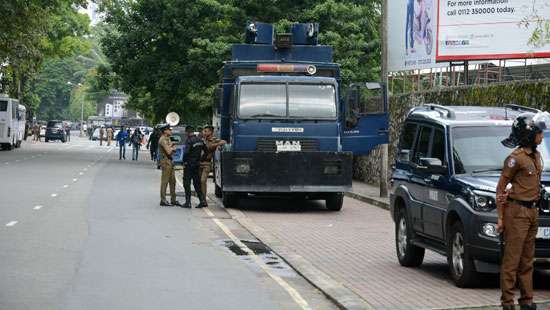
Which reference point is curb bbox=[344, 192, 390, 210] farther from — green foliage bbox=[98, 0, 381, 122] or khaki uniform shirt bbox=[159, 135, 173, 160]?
green foliage bbox=[98, 0, 381, 122]

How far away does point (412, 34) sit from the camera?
101 ft

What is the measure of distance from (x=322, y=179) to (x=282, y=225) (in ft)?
9.26

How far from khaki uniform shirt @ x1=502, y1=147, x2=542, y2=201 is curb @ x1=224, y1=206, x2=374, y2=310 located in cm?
176

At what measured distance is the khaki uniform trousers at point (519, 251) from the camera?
9117mm

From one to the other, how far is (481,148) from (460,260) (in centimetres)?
→ 140

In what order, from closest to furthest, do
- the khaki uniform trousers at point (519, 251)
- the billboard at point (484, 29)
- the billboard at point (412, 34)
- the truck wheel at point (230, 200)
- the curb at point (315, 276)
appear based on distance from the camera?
the khaki uniform trousers at point (519, 251) → the curb at point (315, 276) → the truck wheel at point (230, 200) → the billboard at point (484, 29) → the billboard at point (412, 34)

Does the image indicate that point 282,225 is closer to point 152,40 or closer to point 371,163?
point 371,163

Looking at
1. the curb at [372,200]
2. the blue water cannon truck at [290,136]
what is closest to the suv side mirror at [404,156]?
the blue water cannon truck at [290,136]

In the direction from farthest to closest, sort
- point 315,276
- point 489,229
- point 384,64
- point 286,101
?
1. point 384,64
2. point 286,101
3. point 315,276
4. point 489,229

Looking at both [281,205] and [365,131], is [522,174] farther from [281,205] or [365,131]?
[281,205]

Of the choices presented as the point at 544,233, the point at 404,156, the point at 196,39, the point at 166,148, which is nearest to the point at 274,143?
the point at 166,148

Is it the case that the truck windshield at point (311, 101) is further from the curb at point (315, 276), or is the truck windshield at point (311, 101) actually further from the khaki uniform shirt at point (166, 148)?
the curb at point (315, 276)

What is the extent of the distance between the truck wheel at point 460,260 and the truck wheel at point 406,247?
5.20ft

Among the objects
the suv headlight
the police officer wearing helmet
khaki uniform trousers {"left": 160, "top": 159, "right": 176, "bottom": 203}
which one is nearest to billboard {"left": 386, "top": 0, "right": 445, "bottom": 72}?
khaki uniform trousers {"left": 160, "top": 159, "right": 176, "bottom": 203}
